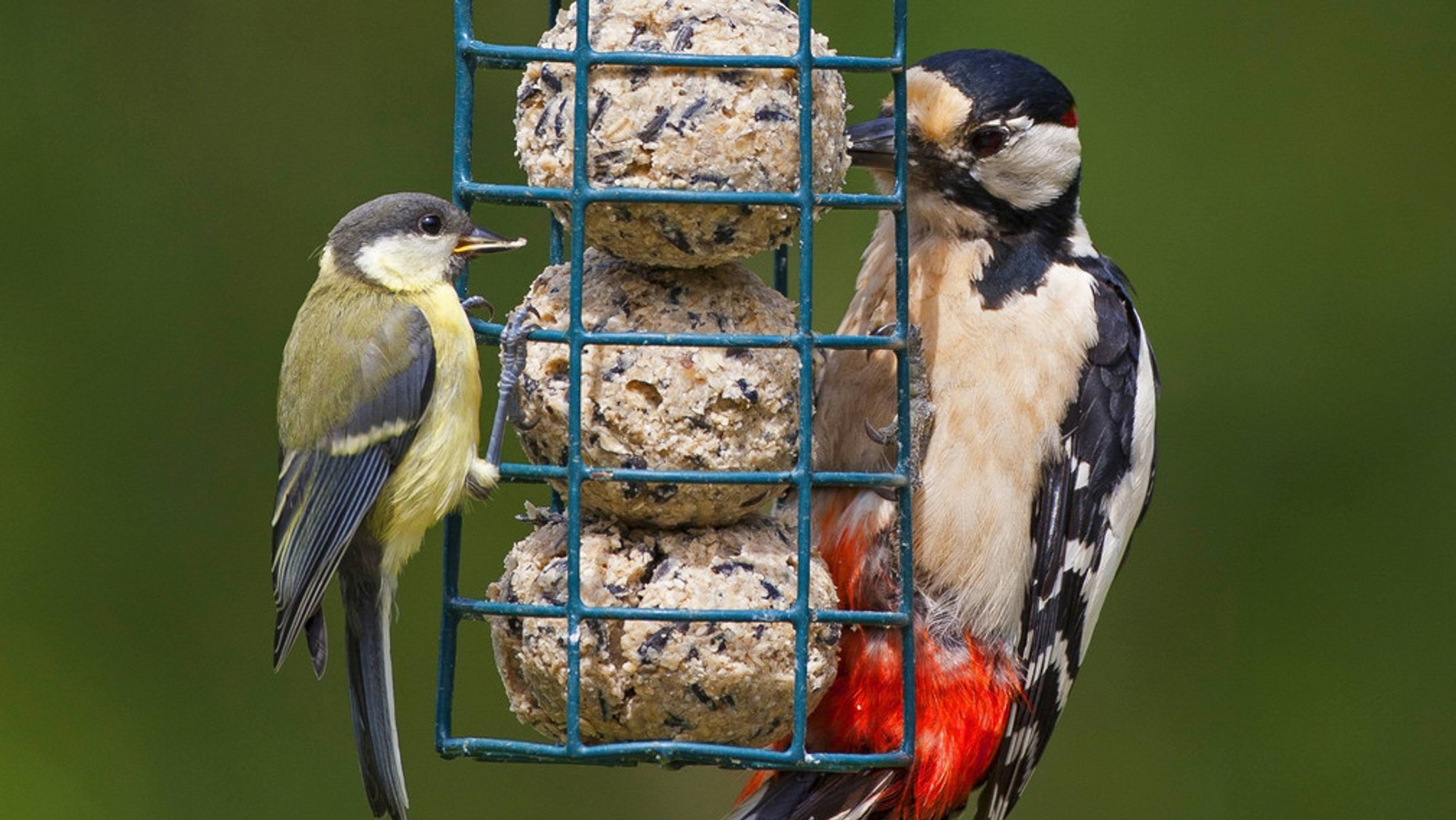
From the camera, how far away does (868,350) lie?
336 cm

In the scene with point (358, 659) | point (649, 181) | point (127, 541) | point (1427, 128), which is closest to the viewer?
point (649, 181)

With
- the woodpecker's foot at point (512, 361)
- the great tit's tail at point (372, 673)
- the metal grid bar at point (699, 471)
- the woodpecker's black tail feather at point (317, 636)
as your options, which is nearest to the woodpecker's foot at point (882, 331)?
the metal grid bar at point (699, 471)

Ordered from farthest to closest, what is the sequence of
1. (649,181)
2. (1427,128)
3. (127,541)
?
(1427,128)
(127,541)
(649,181)

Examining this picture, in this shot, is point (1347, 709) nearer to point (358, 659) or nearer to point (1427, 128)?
point (1427, 128)

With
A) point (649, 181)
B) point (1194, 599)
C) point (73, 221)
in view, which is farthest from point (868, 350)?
point (73, 221)

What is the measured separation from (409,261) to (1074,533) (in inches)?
48.5

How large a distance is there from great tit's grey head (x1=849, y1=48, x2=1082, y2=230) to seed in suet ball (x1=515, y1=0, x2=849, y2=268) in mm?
572

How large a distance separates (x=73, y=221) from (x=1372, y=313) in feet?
10.1

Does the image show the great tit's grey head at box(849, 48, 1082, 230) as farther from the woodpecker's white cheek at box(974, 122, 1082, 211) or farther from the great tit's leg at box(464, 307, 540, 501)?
the great tit's leg at box(464, 307, 540, 501)

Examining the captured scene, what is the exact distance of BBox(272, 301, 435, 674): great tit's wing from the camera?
10.4ft

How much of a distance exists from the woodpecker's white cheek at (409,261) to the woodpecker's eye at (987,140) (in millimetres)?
908

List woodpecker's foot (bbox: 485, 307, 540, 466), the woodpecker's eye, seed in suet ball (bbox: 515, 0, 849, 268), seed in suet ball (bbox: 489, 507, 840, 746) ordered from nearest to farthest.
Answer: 1. seed in suet ball (bbox: 515, 0, 849, 268)
2. seed in suet ball (bbox: 489, 507, 840, 746)
3. woodpecker's foot (bbox: 485, 307, 540, 466)
4. the woodpecker's eye

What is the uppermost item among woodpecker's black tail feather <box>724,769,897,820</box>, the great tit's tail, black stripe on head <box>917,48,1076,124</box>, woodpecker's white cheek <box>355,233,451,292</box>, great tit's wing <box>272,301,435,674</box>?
black stripe on head <box>917,48,1076,124</box>

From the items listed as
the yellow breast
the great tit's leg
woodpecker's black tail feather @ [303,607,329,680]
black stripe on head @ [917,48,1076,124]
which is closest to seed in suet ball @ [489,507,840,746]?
the great tit's leg
